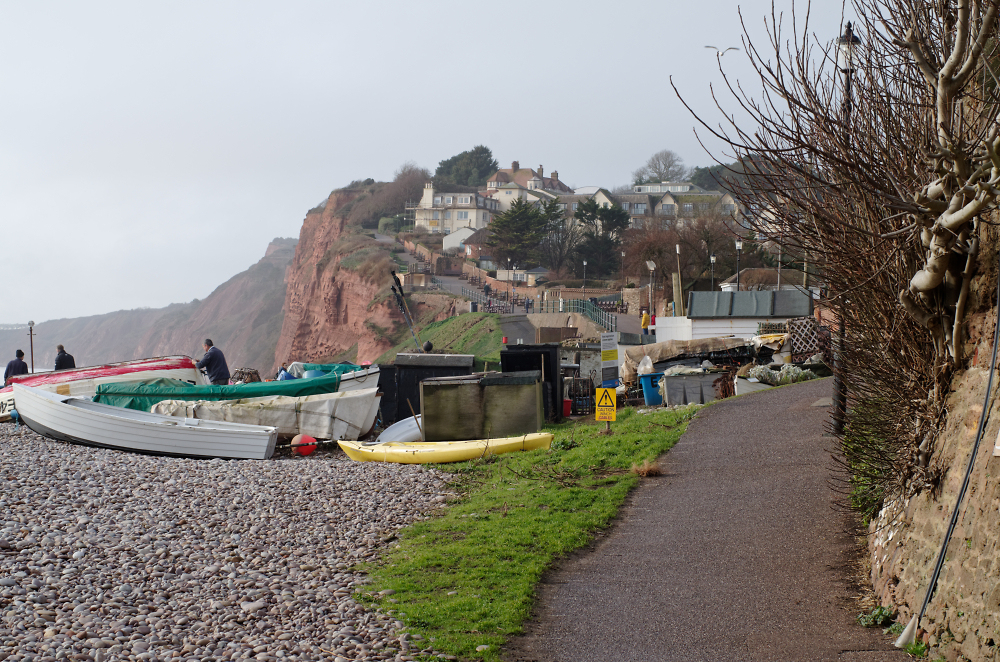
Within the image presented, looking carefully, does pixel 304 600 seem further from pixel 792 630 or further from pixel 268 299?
pixel 268 299

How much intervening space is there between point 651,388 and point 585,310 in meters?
33.8

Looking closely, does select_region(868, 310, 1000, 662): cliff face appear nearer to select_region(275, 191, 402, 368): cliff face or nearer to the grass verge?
the grass verge

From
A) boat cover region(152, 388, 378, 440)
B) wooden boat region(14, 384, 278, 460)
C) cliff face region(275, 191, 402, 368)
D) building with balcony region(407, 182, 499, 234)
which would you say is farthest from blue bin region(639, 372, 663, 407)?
building with balcony region(407, 182, 499, 234)

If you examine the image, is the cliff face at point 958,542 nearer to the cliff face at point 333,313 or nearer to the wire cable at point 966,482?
the wire cable at point 966,482

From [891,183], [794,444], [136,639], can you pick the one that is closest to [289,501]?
[136,639]

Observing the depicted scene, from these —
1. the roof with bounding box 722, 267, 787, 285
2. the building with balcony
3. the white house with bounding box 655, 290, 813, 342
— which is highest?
the building with balcony

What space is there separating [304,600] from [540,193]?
12344cm

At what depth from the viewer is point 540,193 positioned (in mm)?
128250

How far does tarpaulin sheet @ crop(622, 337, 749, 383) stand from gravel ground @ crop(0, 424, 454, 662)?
42.7 feet

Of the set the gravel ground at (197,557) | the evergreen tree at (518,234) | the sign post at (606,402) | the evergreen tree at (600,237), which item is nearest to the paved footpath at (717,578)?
the gravel ground at (197,557)

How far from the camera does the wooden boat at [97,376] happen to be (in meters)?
23.3

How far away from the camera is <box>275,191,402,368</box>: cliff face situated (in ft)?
254

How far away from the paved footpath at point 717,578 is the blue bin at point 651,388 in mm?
10238

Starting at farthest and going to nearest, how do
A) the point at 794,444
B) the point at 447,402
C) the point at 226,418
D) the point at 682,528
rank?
the point at 226,418 → the point at 447,402 → the point at 794,444 → the point at 682,528
